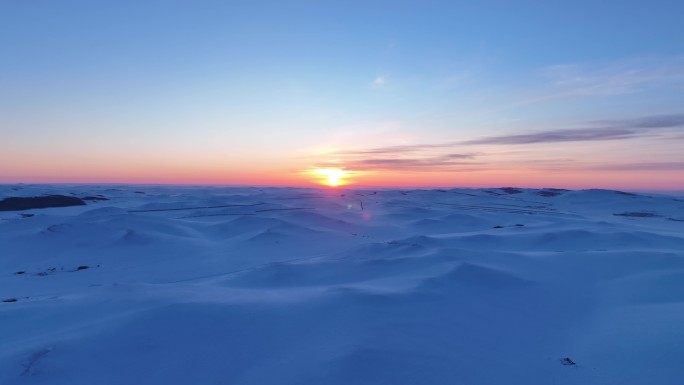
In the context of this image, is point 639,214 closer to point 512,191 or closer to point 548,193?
point 548,193

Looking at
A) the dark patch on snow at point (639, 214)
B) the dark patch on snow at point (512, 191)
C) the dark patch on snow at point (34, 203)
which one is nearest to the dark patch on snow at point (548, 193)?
the dark patch on snow at point (512, 191)

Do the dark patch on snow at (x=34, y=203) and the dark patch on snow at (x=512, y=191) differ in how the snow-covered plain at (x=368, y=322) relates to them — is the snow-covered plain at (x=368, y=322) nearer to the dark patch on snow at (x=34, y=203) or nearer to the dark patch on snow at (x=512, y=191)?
the dark patch on snow at (x=34, y=203)

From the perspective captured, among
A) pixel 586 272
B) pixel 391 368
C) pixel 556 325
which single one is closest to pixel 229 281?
pixel 391 368

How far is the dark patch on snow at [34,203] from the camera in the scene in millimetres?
36688

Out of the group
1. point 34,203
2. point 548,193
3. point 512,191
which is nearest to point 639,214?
point 548,193

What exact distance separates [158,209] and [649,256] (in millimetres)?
36865

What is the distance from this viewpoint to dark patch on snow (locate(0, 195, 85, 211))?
120ft

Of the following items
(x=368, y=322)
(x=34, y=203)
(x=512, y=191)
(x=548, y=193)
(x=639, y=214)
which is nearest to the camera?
(x=368, y=322)

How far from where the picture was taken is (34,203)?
38.8 m

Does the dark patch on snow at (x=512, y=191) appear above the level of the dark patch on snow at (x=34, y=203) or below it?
above

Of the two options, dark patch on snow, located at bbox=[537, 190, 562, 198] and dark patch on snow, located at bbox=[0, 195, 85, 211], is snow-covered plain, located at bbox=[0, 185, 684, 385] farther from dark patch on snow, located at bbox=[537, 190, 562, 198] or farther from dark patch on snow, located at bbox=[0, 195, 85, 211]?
dark patch on snow, located at bbox=[537, 190, 562, 198]

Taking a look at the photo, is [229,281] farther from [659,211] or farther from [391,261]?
[659,211]

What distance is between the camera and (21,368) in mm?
4719

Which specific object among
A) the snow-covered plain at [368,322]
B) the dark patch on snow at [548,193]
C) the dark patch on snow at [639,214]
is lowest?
the dark patch on snow at [639,214]
